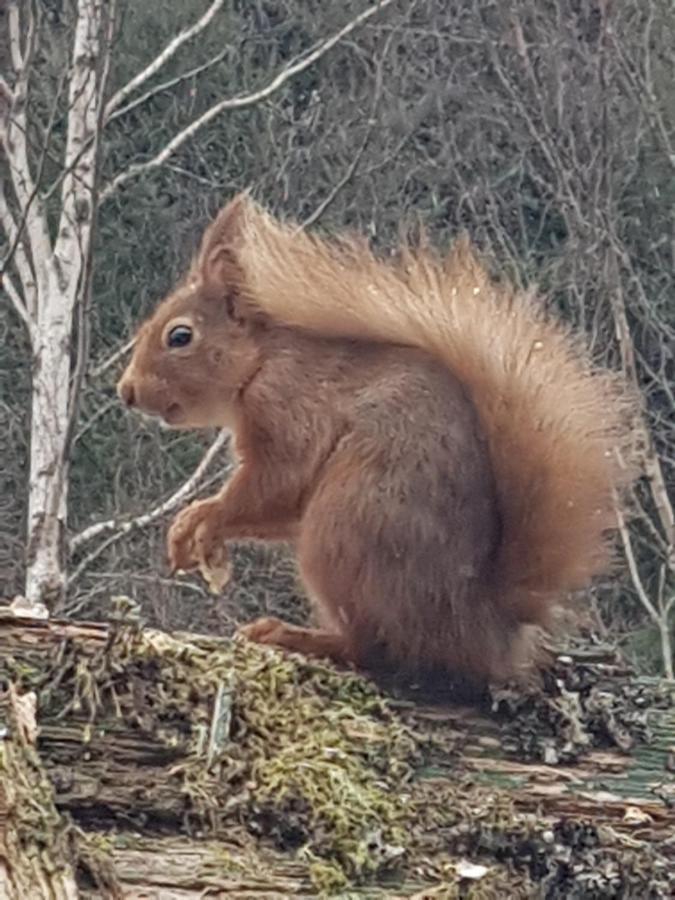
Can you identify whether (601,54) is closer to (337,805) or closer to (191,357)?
(191,357)

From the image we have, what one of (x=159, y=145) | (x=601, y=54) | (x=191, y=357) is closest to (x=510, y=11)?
(x=601, y=54)

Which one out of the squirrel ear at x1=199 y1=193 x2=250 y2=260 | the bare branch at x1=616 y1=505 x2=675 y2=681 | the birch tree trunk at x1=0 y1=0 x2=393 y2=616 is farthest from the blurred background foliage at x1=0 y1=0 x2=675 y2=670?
the squirrel ear at x1=199 y1=193 x2=250 y2=260

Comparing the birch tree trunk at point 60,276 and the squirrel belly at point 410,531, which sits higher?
the birch tree trunk at point 60,276

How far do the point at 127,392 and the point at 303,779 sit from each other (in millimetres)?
888

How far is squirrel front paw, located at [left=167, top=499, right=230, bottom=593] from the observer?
230cm

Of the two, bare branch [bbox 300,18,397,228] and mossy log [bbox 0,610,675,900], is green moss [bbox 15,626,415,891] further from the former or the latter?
bare branch [bbox 300,18,397,228]

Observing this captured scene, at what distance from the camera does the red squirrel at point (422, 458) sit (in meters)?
2.05

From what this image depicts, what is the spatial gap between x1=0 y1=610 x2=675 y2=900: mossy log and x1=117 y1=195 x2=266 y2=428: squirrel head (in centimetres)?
51

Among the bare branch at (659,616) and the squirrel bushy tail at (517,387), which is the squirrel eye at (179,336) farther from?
the bare branch at (659,616)

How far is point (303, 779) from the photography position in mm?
1766

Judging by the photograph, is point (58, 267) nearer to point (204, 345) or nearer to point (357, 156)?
point (357, 156)

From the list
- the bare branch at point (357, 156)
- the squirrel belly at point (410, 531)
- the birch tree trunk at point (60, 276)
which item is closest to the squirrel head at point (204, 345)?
the squirrel belly at point (410, 531)

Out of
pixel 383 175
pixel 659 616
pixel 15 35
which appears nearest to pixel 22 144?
pixel 15 35

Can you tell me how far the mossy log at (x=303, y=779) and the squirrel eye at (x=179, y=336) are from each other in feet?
1.97
